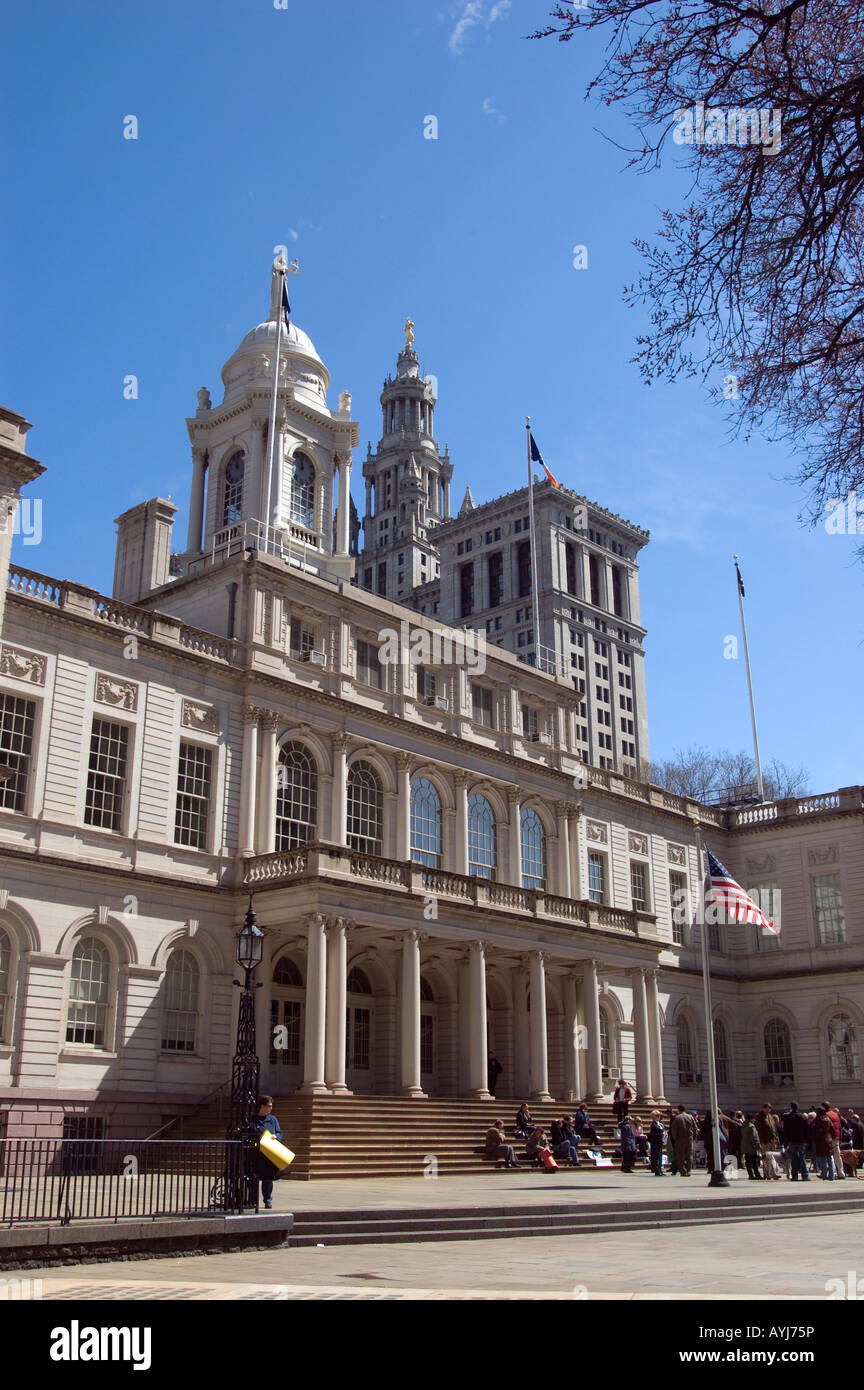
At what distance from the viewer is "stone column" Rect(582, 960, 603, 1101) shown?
3969 centimetres

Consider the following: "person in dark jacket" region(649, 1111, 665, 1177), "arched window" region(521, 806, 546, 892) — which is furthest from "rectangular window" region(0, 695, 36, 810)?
"arched window" region(521, 806, 546, 892)

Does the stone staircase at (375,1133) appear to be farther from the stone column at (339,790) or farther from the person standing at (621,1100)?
the stone column at (339,790)

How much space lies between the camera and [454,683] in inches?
1682

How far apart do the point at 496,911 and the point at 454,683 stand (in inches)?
362

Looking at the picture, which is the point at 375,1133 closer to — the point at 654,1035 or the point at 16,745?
the point at 16,745

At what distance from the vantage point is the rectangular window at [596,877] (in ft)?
155

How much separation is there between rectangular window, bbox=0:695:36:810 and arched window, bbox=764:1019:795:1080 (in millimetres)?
34552

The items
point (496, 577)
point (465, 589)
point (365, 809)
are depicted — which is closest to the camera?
point (365, 809)

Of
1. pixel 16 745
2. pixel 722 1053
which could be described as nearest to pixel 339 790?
pixel 16 745

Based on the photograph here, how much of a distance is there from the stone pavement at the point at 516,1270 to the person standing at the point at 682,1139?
1050cm

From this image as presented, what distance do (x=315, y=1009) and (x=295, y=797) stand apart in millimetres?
7311

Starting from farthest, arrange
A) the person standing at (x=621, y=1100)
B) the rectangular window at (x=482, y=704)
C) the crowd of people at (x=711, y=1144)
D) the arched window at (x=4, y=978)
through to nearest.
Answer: the rectangular window at (x=482, y=704) < the person standing at (x=621, y=1100) < the crowd of people at (x=711, y=1144) < the arched window at (x=4, y=978)

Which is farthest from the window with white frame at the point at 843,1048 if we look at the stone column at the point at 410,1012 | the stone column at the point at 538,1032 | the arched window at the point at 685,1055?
the stone column at the point at 410,1012

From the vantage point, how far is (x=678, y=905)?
51688 millimetres
